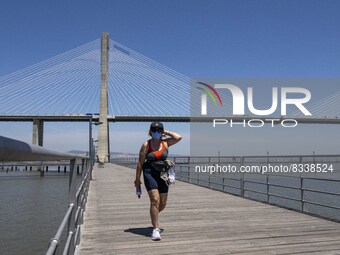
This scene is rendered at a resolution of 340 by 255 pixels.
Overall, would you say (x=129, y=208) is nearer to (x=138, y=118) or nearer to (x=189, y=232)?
(x=189, y=232)

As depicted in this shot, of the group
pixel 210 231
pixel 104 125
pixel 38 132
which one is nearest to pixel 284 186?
pixel 210 231

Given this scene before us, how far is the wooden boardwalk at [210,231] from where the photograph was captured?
5.02 m

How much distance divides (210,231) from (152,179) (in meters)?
1.49

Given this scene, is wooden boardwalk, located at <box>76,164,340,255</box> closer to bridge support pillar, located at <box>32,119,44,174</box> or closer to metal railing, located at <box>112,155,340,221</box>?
metal railing, located at <box>112,155,340,221</box>

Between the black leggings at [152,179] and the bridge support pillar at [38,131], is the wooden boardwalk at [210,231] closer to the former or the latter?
the black leggings at [152,179]

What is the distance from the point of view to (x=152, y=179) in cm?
536

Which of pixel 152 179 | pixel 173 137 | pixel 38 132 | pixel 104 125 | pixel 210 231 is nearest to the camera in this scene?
pixel 152 179

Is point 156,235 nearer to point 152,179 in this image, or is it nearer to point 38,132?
point 152,179

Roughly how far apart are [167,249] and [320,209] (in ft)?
56.7

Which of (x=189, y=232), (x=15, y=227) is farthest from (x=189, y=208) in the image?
(x=15, y=227)

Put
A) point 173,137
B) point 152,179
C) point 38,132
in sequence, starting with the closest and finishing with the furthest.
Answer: point 152,179 < point 173,137 < point 38,132

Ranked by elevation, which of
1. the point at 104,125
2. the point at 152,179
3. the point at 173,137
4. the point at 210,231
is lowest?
the point at 210,231

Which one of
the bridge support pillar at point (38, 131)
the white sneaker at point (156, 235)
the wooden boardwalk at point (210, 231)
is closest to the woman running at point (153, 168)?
the white sneaker at point (156, 235)

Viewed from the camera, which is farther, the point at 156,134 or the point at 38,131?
the point at 38,131
